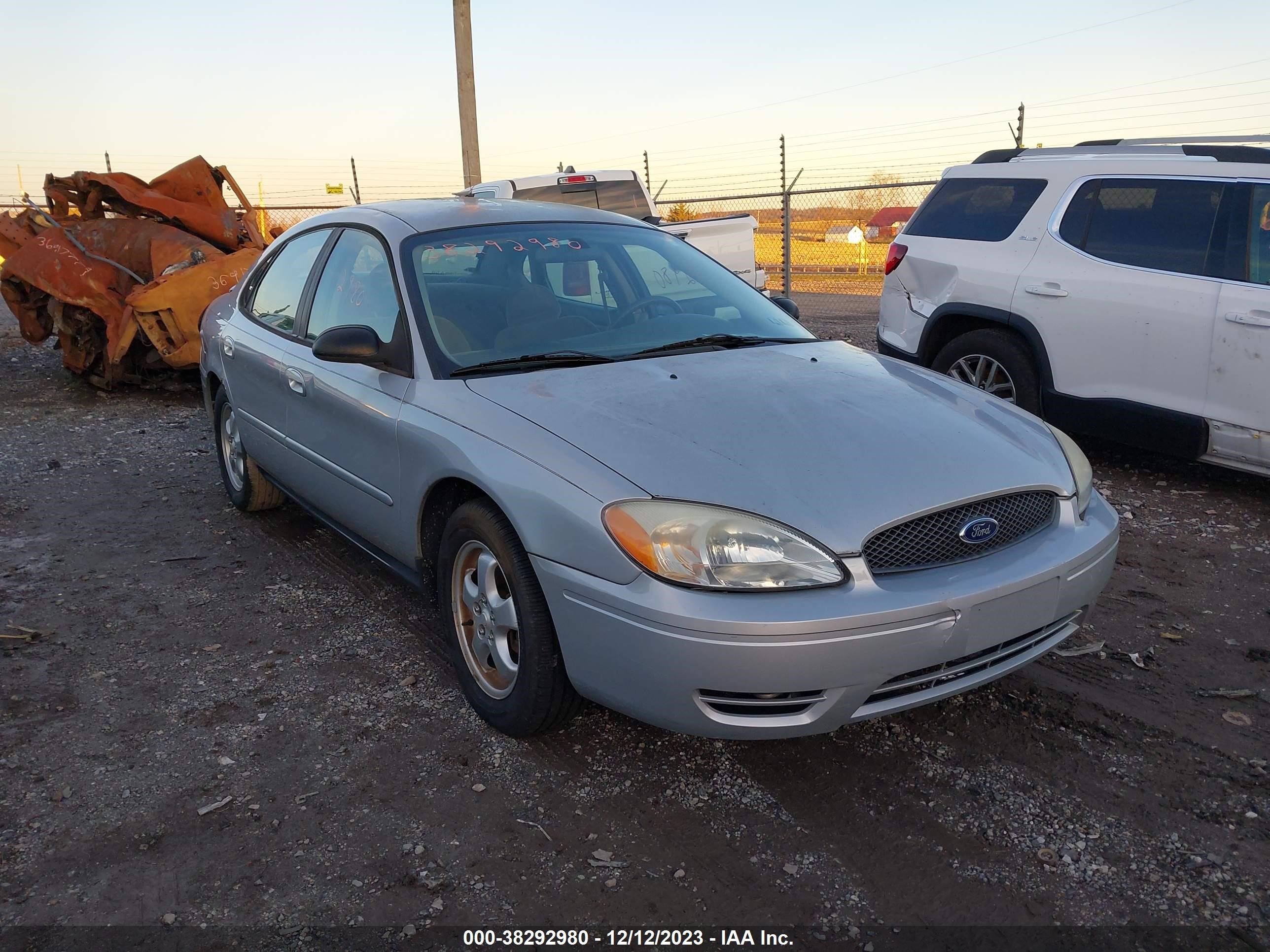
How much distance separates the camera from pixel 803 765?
2.96m

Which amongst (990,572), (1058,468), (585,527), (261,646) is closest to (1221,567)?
(1058,468)

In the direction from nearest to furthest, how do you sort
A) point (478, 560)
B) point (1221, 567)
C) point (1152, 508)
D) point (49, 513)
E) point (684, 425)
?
point (684, 425) < point (478, 560) < point (1221, 567) < point (1152, 508) < point (49, 513)

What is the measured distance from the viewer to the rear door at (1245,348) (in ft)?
15.7

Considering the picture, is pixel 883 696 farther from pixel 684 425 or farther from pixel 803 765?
pixel 684 425

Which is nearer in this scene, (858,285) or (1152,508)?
(1152,508)

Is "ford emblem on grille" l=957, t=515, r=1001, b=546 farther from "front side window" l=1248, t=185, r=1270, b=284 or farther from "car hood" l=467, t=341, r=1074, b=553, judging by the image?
"front side window" l=1248, t=185, r=1270, b=284

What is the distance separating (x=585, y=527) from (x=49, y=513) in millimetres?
4441

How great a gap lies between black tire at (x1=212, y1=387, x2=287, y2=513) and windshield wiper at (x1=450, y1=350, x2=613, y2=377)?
2.21 m

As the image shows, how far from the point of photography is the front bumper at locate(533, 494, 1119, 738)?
239cm

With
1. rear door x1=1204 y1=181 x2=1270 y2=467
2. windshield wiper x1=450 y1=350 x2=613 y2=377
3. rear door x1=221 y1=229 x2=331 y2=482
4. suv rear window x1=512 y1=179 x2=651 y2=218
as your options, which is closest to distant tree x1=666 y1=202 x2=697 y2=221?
suv rear window x1=512 y1=179 x2=651 y2=218

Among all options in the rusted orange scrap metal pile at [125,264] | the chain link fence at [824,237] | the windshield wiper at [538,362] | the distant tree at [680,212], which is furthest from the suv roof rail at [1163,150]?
the distant tree at [680,212]

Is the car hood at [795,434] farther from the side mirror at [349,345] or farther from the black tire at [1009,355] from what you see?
the black tire at [1009,355]

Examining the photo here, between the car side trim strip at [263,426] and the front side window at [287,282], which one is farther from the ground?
the front side window at [287,282]

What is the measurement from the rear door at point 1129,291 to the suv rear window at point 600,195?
14.9 feet
